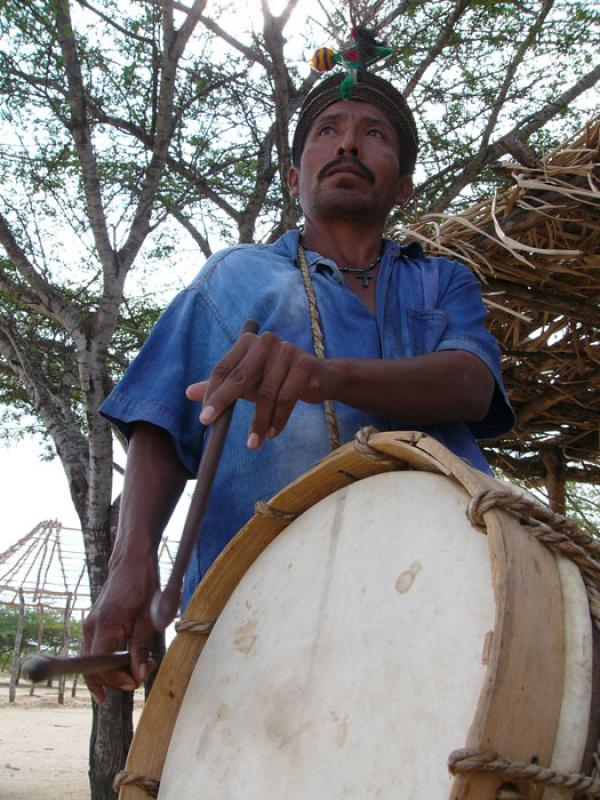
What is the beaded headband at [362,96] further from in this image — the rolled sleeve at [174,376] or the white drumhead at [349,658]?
the white drumhead at [349,658]

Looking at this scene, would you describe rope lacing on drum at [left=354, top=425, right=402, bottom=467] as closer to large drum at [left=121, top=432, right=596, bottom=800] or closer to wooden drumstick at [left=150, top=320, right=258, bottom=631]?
large drum at [left=121, top=432, right=596, bottom=800]

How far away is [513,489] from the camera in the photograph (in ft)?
3.09

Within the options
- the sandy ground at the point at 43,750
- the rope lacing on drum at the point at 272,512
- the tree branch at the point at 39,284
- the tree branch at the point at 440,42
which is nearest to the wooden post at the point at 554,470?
the tree branch at the point at 440,42

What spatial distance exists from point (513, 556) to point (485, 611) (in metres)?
0.06

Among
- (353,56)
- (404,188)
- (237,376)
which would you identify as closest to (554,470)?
(404,188)

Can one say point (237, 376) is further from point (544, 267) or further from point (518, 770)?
point (544, 267)

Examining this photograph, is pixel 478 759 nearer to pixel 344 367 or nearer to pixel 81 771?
pixel 344 367

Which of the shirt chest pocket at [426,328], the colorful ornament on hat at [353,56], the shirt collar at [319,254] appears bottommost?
the shirt chest pocket at [426,328]

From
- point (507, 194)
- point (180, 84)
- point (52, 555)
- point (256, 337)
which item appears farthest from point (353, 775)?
point (52, 555)

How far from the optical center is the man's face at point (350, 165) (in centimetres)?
165

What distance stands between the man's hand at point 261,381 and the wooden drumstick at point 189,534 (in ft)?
0.09

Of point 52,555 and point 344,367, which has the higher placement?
point 52,555

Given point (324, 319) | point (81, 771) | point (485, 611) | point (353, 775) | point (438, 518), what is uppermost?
point (324, 319)

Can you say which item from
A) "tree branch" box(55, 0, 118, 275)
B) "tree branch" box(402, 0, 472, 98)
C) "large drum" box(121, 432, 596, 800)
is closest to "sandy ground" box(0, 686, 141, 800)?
"tree branch" box(55, 0, 118, 275)
